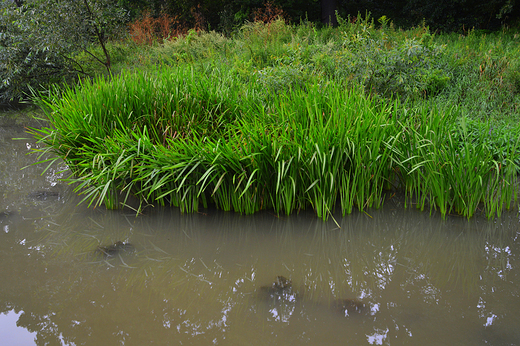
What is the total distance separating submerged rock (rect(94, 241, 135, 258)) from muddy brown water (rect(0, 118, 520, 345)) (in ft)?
0.07

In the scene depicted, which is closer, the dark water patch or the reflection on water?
the reflection on water

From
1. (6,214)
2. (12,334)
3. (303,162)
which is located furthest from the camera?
(6,214)

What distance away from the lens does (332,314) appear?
6.33ft

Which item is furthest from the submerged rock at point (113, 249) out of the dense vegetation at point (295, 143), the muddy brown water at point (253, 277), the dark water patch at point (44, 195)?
the dark water patch at point (44, 195)

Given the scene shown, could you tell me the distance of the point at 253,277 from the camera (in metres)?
2.26

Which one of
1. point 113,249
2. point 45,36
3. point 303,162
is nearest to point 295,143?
point 303,162

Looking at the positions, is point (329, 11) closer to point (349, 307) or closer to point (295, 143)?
point (295, 143)

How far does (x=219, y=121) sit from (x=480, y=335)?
113 inches

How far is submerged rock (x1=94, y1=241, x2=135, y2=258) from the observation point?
254 cm

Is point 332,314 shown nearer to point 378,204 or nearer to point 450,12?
point 378,204

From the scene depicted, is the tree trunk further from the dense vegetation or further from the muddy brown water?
the muddy brown water

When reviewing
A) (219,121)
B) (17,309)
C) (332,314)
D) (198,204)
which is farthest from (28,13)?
(332,314)

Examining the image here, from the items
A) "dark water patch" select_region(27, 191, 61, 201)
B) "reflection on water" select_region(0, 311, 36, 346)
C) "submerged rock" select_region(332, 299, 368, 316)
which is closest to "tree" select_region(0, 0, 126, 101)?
"dark water patch" select_region(27, 191, 61, 201)

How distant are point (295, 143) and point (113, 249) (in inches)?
61.6
